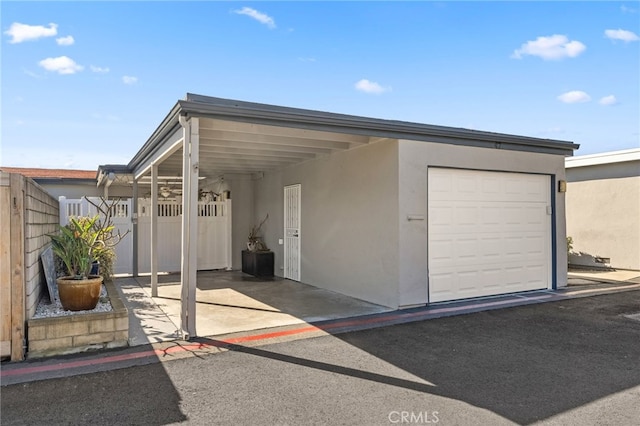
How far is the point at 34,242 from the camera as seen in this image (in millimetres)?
4891

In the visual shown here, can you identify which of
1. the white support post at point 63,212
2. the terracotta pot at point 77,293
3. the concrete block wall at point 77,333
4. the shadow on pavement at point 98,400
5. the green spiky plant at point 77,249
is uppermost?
the white support post at point 63,212

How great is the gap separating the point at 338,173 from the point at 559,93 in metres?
8.00

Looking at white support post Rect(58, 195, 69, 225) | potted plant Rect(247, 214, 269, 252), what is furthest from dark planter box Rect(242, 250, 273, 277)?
white support post Rect(58, 195, 69, 225)

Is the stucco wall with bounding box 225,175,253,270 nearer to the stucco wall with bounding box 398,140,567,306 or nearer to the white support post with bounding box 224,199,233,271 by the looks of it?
the white support post with bounding box 224,199,233,271

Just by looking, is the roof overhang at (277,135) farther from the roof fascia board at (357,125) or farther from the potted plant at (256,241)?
the potted plant at (256,241)

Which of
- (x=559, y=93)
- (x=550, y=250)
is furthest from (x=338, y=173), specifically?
(x=559, y=93)


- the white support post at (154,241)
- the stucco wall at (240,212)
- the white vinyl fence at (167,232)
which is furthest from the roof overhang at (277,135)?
the stucco wall at (240,212)

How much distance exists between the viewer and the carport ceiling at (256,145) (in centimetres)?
591

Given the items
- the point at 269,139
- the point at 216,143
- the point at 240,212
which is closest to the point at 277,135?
the point at 269,139

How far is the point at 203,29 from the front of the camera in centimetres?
920

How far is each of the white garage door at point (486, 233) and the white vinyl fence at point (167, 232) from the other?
21.5ft

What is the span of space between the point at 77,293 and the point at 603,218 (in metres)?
12.8

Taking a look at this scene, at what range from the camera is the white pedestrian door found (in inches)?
377

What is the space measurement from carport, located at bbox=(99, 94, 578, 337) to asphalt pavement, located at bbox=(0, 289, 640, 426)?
1327mm
